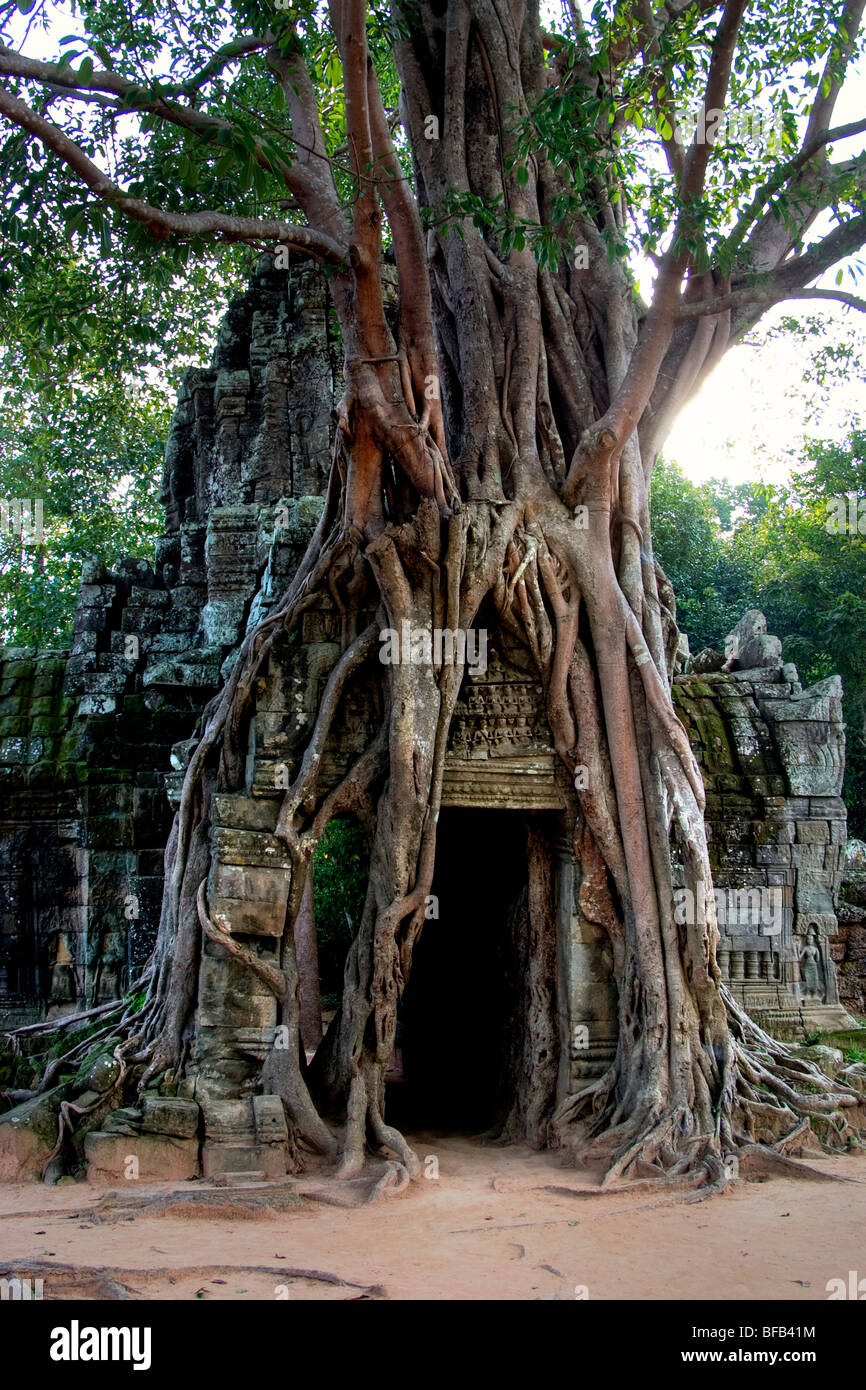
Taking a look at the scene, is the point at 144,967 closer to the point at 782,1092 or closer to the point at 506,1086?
the point at 506,1086

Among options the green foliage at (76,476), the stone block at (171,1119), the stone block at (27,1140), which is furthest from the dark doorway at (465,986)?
the green foliage at (76,476)

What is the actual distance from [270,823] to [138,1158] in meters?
1.77

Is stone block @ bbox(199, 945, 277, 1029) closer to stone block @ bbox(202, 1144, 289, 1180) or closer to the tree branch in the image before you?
stone block @ bbox(202, 1144, 289, 1180)

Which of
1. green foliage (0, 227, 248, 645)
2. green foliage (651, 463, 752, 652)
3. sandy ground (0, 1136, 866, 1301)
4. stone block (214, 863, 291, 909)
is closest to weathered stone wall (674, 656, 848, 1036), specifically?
sandy ground (0, 1136, 866, 1301)

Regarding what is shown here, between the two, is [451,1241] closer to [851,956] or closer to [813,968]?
[813,968]

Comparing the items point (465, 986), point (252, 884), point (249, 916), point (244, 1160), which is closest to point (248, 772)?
point (252, 884)

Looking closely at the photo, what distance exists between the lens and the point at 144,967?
746 cm

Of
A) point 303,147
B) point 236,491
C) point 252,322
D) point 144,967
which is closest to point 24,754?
point 144,967

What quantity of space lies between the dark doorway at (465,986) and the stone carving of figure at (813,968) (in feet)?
6.29

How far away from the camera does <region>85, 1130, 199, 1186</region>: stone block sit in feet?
18.4

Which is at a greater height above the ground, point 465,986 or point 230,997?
point 230,997

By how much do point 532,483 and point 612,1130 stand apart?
3681mm

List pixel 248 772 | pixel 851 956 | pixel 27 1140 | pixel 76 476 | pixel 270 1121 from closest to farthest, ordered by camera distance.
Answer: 1. pixel 27 1140
2. pixel 270 1121
3. pixel 248 772
4. pixel 851 956
5. pixel 76 476

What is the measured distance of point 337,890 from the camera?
42.3 feet
